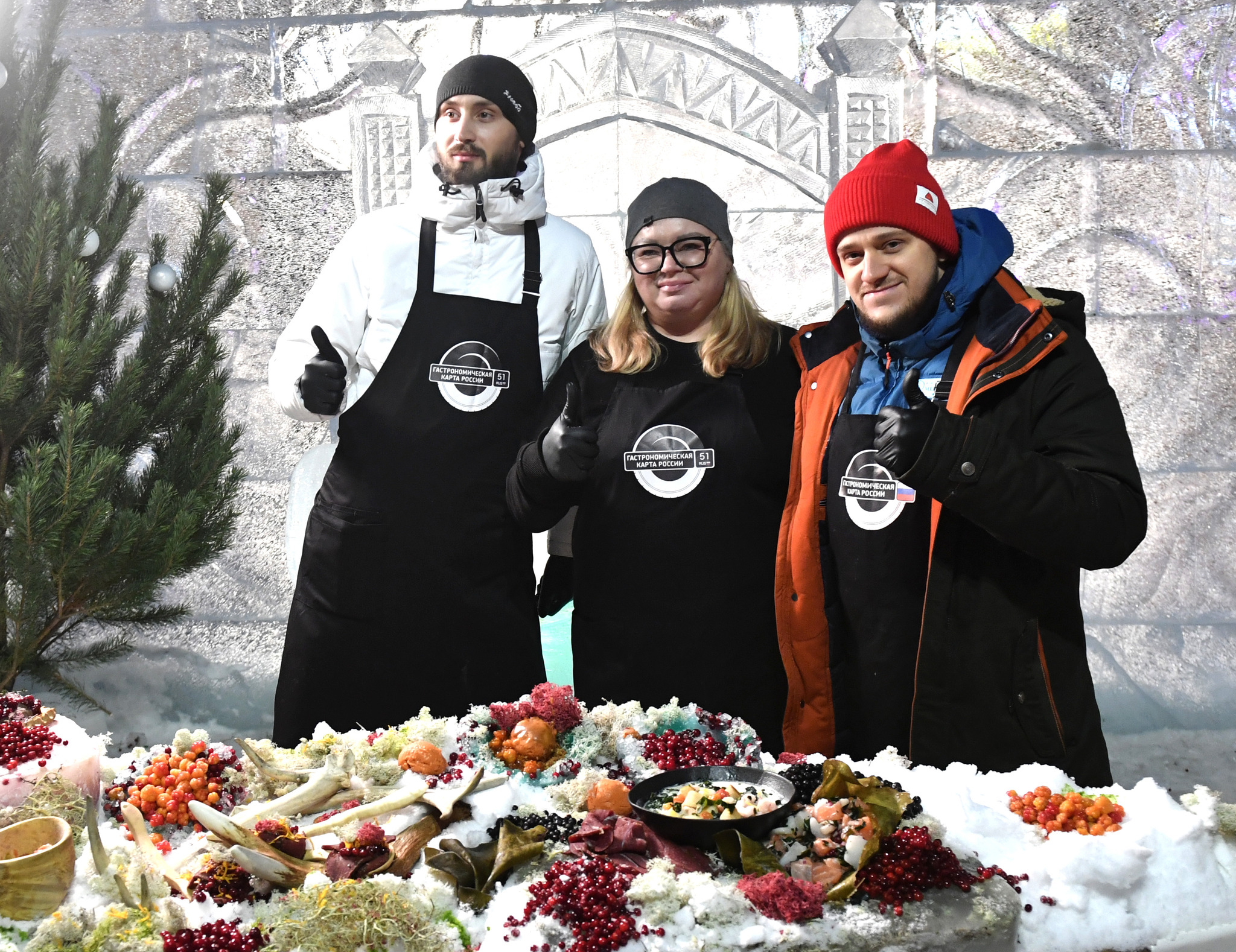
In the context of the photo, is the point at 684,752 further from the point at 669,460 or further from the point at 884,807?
the point at 669,460

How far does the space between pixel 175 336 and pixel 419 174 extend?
5.48ft

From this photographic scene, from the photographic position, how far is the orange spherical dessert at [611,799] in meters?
1.43

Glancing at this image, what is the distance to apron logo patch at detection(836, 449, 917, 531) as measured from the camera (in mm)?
2002

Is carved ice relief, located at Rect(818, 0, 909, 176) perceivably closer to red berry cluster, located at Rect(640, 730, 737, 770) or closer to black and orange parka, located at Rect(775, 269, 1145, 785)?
black and orange parka, located at Rect(775, 269, 1145, 785)

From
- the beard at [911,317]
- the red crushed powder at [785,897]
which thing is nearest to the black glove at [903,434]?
the beard at [911,317]

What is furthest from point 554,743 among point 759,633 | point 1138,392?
point 1138,392

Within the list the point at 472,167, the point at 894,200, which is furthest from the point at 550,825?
the point at 472,167

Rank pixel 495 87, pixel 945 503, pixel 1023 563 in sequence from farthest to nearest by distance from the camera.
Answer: pixel 495 87 < pixel 1023 563 < pixel 945 503

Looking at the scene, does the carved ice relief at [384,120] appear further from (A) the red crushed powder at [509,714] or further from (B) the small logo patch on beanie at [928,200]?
(A) the red crushed powder at [509,714]

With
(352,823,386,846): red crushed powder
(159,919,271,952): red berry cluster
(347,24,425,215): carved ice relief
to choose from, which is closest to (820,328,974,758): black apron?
(352,823,386,846): red crushed powder

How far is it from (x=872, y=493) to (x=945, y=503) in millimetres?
238

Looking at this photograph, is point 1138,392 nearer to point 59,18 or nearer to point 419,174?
point 419,174

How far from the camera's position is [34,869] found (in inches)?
49.1

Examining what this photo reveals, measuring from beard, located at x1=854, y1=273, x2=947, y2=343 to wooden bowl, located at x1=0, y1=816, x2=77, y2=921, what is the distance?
1.50 m
